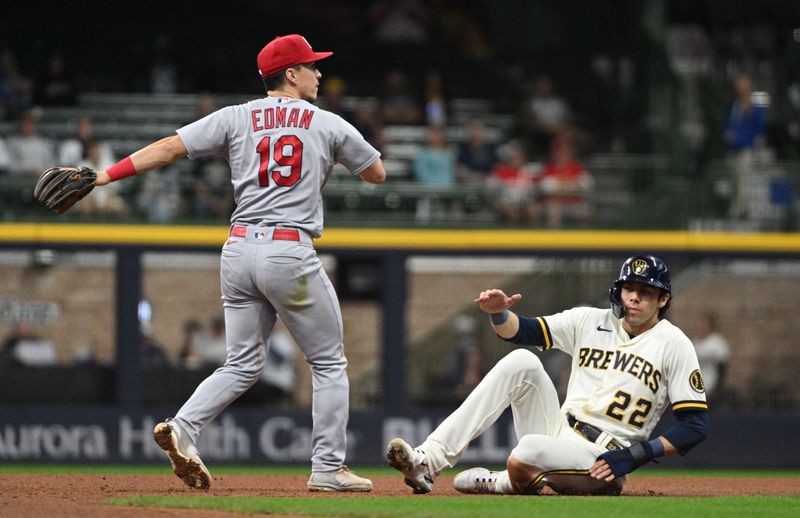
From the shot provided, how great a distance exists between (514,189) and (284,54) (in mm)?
7167

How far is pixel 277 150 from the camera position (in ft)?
19.3

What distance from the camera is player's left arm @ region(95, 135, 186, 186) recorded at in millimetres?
5770

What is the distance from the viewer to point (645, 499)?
599 centimetres

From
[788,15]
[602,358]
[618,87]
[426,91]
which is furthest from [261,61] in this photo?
[788,15]

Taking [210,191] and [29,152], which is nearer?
[210,191]

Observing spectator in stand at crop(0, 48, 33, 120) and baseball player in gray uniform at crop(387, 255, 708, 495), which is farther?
spectator in stand at crop(0, 48, 33, 120)

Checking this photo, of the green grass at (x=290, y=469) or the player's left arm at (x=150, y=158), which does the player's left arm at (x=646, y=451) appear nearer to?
the player's left arm at (x=150, y=158)

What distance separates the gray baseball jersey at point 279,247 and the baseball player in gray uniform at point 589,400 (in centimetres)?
57

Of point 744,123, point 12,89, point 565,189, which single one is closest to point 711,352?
point 565,189

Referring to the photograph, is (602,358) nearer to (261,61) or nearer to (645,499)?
(645,499)

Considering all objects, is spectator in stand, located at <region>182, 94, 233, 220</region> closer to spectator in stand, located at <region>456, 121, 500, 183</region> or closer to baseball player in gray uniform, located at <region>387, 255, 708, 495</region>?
spectator in stand, located at <region>456, 121, 500, 183</region>

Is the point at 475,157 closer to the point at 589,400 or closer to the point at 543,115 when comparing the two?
the point at 543,115

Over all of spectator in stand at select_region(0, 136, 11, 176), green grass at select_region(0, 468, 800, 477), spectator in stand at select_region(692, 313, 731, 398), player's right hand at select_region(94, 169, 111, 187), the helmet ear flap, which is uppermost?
spectator in stand at select_region(0, 136, 11, 176)

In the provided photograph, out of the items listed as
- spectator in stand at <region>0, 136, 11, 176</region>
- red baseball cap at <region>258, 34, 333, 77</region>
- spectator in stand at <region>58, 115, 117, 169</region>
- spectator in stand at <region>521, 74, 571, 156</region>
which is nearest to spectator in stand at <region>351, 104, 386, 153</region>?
spectator in stand at <region>521, 74, 571, 156</region>
